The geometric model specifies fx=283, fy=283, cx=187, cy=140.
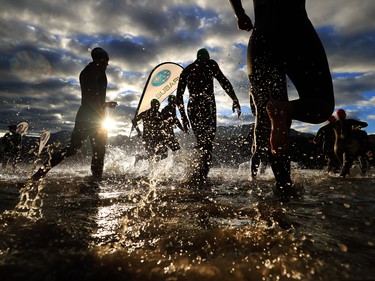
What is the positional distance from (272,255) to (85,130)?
13.4ft

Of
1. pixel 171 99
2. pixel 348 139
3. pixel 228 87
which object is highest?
pixel 171 99

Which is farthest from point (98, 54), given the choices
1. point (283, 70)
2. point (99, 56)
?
point (283, 70)

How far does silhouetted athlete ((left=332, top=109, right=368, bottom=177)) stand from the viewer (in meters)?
7.45

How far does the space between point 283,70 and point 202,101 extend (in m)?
2.36

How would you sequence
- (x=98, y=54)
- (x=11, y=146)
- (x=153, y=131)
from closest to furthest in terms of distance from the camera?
1. (x=98, y=54)
2. (x=153, y=131)
3. (x=11, y=146)

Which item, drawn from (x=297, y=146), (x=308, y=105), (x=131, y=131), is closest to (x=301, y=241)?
(x=308, y=105)

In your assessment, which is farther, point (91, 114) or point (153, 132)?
point (153, 132)

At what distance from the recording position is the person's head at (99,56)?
15.7 feet

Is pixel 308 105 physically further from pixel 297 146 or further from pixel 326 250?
pixel 297 146

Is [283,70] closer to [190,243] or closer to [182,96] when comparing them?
[190,243]

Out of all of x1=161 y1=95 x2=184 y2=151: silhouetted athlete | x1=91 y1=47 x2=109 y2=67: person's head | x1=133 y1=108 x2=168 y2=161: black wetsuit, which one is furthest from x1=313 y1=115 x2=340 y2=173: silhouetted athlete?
x1=91 y1=47 x2=109 y2=67: person's head

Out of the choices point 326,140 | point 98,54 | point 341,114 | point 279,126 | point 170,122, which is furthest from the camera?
point 326,140

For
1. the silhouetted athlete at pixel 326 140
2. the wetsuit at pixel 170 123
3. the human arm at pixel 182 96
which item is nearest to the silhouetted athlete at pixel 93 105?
the human arm at pixel 182 96

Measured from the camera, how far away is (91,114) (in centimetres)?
476
